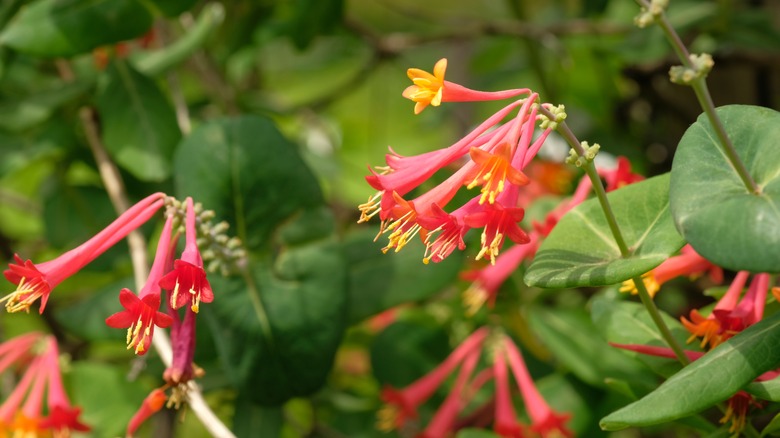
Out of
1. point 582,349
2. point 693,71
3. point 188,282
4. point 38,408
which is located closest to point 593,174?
point 693,71

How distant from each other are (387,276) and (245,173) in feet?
0.92

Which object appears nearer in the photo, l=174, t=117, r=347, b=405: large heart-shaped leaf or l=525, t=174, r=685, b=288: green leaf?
l=525, t=174, r=685, b=288: green leaf

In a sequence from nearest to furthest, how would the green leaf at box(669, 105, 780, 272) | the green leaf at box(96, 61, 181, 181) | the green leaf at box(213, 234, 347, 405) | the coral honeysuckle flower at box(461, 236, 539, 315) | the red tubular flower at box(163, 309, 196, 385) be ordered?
the green leaf at box(669, 105, 780, 272) → the red tubular flower at box(163, 309, 196, 385) → the green leaf at box(213, 234, 347, 405) → the coral honeysuckle flower at box(461, 236, 539, 315) → the green leaf at box(96, 61, 181, 181)

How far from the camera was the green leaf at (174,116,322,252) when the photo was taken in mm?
1077

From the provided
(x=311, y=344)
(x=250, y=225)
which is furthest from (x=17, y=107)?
(x=311, y=344)

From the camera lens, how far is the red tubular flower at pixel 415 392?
1.31 meters

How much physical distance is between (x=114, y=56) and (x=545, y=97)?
80 centimetres

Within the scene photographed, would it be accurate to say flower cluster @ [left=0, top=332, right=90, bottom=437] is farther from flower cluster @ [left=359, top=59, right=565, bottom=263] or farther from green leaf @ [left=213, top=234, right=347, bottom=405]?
flower cluster @ [left=359, top=59, right=565, bottom=263]

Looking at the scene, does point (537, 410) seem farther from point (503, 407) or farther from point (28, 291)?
point (28, 291)

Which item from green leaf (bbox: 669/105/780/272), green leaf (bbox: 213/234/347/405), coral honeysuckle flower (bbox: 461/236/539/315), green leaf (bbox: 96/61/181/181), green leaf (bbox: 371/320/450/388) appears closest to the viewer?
green leaf (bbox: 669/105/780/272)

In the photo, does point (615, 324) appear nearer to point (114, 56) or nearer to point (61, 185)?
point (114, 56)

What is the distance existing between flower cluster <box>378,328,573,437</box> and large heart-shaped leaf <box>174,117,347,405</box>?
24 centimetres

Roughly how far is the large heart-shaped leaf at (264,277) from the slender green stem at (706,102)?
51 centimetres

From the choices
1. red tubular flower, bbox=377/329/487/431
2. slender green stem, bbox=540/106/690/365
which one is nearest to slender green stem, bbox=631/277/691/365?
slender green stem, bbox=540/106/690/365
